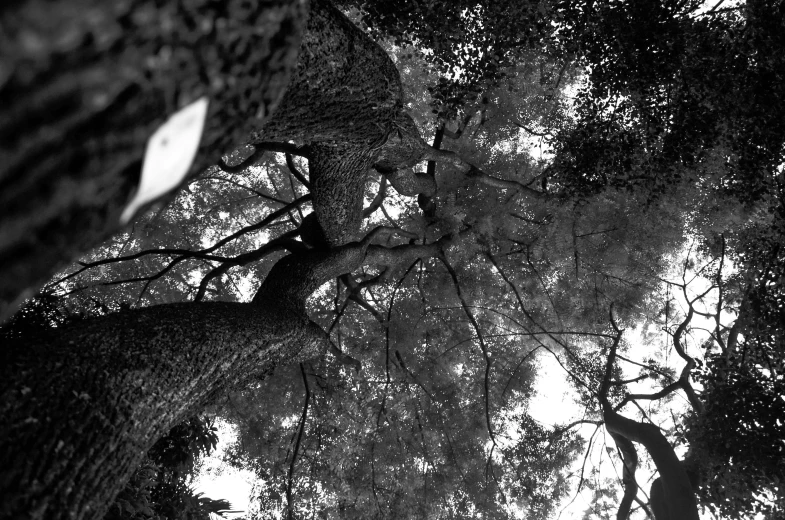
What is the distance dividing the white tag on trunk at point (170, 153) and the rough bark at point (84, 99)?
0.07 feet

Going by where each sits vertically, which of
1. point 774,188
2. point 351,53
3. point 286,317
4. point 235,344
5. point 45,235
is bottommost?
point 45,235

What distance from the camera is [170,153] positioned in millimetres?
1248

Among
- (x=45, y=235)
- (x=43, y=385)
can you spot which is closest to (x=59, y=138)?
(x=45, y=235)

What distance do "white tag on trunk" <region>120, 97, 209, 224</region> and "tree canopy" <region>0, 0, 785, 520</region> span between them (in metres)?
0.03

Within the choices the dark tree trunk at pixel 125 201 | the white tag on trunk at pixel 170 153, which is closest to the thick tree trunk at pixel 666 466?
the dark tree trunk at pixel 125 201

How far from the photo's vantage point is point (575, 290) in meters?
10.6

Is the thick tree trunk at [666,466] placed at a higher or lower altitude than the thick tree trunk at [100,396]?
higher

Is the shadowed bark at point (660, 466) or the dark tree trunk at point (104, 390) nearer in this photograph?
the dark tree trunk at point (104, 390)

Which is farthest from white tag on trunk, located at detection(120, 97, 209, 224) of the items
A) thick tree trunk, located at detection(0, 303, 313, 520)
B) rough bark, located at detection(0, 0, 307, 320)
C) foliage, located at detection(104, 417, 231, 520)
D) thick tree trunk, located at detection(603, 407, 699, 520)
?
thick tree trunk, located at detection(603, 407, 699, 520)

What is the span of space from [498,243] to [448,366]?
2634 mm

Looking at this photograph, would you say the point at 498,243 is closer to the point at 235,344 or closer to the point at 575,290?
the point at 575,290

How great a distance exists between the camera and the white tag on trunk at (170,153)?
1192mm

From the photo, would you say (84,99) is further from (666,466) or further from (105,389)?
(666,466)

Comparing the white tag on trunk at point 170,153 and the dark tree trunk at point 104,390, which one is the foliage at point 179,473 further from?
the white tag on trunk at point 170,153
